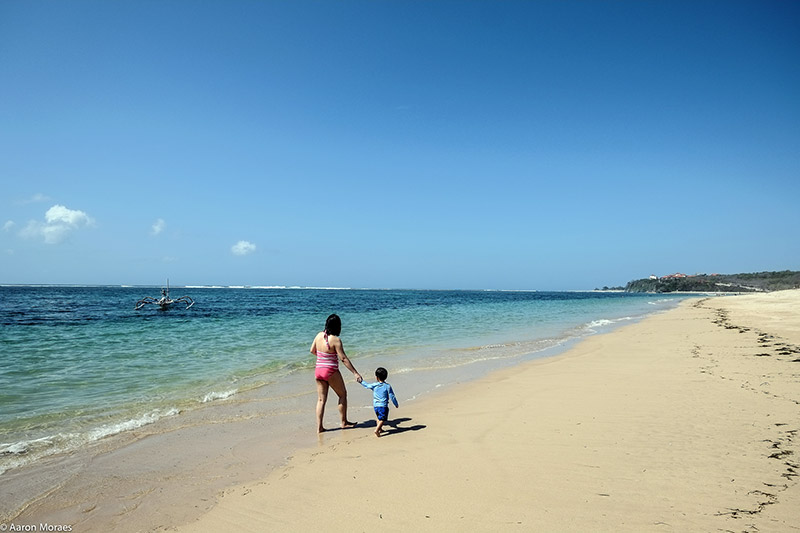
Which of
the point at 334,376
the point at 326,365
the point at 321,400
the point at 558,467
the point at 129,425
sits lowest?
the point at 129,425

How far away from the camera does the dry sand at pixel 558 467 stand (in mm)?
3623

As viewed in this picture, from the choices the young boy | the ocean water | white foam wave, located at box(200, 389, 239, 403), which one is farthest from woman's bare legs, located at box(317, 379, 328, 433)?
white foam wave, located at box(200, 389, 239, 403)

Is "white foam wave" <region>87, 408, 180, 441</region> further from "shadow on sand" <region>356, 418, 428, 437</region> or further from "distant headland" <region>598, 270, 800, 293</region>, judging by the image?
"distant headland" <region>598, 270, 800, 293</region>

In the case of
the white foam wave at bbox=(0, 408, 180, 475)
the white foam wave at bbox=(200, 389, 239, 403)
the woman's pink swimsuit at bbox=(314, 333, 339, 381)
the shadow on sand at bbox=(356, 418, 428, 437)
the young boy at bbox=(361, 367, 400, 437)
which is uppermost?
the woman's pink swimsuit at bbox=(314, 333, 339, 381)

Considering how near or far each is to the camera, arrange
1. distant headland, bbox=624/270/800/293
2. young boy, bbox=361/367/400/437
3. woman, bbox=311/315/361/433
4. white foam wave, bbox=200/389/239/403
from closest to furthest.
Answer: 1. young boy, bbox=361/367/400/437
2. woman, bbox=311/315/361/433
3. white foam wave, bbox=200/389/239/403
4. distant headland, bbox=624/270/800/293

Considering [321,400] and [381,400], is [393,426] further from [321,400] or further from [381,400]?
[321,400]

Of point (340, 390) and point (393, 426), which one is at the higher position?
point (340, 390)

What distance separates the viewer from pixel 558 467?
15.4 ft

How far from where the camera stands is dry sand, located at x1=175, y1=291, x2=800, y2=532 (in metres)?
3.62

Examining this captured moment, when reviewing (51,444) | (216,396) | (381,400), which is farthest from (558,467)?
(216,396)

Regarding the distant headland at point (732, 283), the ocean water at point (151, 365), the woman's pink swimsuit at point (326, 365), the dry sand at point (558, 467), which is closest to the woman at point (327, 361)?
the woman's pink swimsuit at point (326, 365)

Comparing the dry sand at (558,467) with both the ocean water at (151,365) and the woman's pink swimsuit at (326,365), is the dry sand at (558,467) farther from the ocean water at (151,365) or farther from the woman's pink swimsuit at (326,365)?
the ocean water at (151,365)

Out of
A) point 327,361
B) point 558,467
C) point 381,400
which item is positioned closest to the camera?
point 558,467

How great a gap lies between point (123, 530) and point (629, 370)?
1130cm
